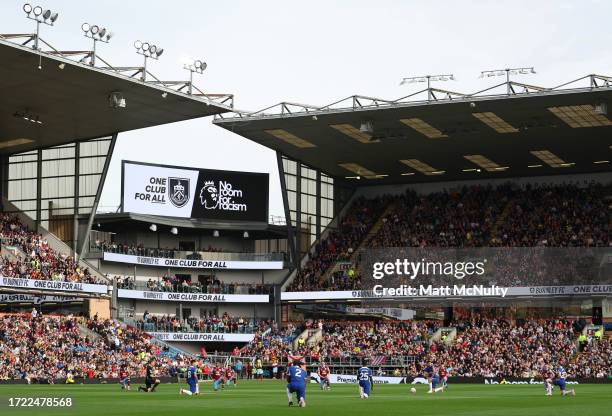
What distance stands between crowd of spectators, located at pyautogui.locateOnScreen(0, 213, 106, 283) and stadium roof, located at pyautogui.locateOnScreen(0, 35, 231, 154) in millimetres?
6660

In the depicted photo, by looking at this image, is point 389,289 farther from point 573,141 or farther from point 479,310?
point 573,141

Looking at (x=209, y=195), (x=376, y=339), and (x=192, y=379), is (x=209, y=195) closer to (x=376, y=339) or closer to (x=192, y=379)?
(x=376, y=339)

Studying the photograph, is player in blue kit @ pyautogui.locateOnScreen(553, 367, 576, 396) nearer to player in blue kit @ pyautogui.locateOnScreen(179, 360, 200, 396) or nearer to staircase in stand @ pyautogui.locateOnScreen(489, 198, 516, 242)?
player in blue kit @ pyautogui.locateOnScreen(179, 360, 200, 396)

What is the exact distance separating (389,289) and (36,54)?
35.3m

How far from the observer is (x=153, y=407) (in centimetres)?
3441

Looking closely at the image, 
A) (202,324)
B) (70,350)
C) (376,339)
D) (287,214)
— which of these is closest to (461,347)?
(376,339)

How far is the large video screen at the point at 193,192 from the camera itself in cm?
8331

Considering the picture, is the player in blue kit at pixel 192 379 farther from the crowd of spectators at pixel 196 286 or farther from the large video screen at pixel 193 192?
the large video screen at pixel 193 192

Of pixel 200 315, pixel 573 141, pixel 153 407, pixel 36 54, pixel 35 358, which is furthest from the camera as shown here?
pixel 200 315

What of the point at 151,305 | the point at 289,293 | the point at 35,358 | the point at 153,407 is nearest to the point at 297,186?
the point at 289,293

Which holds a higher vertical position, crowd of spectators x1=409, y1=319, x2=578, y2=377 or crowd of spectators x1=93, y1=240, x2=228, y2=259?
crowd of spectators x1=93, y1=240, x2=228, y2=259

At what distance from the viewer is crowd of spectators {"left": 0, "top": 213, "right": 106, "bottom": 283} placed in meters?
72.9

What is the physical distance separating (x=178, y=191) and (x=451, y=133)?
23.5 metres

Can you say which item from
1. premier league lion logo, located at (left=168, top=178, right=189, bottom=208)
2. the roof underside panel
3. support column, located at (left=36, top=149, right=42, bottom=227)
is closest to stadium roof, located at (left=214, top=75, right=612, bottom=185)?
the roof underside panel
